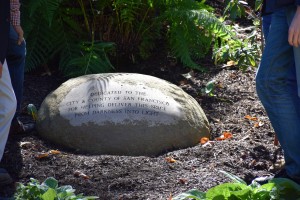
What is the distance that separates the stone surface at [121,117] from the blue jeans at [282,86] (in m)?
0.97

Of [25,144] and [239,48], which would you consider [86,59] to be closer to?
[239,48]

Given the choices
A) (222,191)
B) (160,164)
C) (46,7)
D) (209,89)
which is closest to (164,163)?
(160,164)

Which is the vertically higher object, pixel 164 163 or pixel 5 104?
pixel 5 104

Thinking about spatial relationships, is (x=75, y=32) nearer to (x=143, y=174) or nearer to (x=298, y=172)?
(x=143, y=174)

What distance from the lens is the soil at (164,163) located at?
14.6ft

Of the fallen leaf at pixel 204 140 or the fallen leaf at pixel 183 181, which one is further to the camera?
the fallen leaf at pixel 204 140

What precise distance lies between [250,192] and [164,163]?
984 millimetres

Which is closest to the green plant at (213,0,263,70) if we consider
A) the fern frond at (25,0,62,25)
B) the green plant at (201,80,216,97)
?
the green plant at (201,80,216,97)

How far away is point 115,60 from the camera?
6.70m

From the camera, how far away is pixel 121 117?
16.7 feet

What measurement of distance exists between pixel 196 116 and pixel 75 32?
70.5 inches

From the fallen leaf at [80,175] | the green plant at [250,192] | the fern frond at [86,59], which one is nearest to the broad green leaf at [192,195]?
the green plant at [250,192]

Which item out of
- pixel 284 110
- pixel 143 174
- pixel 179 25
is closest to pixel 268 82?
pixel 284 110

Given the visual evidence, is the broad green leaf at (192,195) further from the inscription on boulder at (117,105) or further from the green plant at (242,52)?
the green plant at (242,52)
